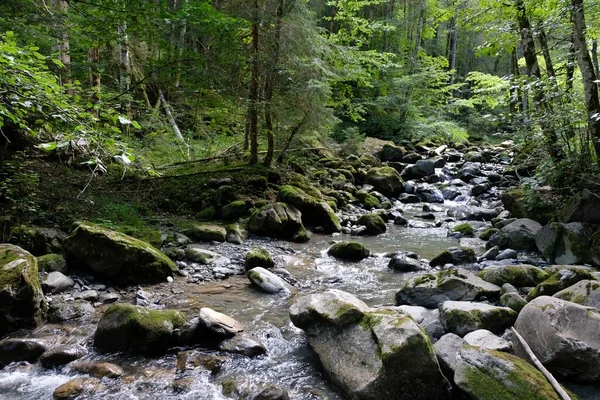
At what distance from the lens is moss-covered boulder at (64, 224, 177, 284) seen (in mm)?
6223

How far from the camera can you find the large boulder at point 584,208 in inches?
309

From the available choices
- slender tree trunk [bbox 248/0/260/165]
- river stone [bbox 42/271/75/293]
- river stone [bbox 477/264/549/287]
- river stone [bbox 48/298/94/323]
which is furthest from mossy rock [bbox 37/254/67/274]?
river stone [bbox 477/264/549/287]

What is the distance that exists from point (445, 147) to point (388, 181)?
941 centimetres

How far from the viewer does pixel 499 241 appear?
912 centimetres

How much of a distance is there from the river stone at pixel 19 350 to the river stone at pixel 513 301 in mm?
5462

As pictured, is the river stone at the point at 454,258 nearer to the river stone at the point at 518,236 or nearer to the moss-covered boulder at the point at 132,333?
the river stone at the point at 518,236

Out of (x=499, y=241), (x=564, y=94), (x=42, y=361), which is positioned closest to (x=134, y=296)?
(x=42, y=361)

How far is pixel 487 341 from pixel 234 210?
711cm

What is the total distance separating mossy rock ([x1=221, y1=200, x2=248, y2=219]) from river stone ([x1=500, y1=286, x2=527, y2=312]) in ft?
21.2

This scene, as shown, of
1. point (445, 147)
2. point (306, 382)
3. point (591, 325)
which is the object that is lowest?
point (306, 382)

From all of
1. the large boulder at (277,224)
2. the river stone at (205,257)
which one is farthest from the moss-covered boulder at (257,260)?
the large boulder at (277,224)

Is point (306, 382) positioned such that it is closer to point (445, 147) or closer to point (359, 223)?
point (359, 223)

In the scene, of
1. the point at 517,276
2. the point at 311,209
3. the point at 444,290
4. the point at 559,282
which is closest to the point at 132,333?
the point at 444,290

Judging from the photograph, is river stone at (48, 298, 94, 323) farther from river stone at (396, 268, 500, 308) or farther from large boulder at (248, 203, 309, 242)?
large boulder at (248, 203, 309, 242)
